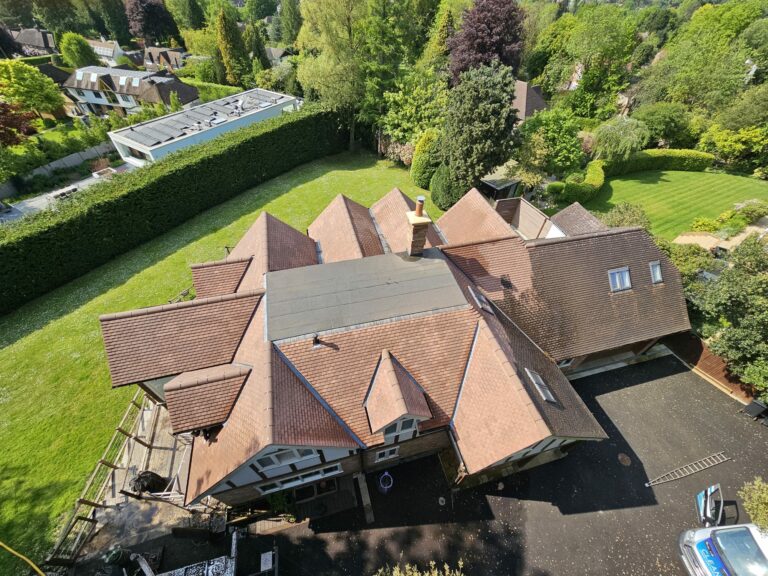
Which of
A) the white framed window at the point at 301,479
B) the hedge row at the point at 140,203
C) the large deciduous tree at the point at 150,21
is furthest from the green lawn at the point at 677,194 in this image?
the large deciduous tree at the point at 150,21

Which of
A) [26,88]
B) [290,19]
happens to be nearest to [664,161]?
[26,88]

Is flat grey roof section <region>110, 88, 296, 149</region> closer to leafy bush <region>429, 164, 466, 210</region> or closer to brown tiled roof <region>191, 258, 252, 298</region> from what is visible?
leafy bush <region>429, 164, 466, 210</region>

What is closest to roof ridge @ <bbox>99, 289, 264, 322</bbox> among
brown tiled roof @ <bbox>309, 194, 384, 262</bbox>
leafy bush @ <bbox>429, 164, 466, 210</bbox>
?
brown tiled roof @ <bbox>309, 194, 384, 262</bbox>

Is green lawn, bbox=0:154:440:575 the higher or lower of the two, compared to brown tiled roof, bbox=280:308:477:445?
lower

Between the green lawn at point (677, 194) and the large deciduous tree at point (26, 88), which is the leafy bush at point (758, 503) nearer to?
the green lawn at point (677, 194)

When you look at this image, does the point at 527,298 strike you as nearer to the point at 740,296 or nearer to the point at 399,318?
the point at 399,318

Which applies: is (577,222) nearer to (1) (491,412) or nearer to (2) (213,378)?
(1) (491,412)

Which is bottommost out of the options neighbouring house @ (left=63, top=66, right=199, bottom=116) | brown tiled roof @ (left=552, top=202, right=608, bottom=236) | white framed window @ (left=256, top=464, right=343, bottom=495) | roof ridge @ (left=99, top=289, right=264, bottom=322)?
white framed window @ (left=256, top=464, right=343, bottom=495)
